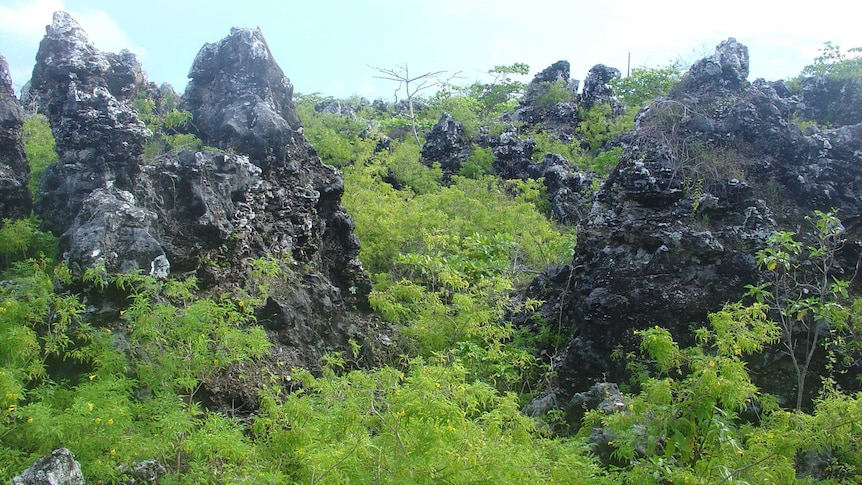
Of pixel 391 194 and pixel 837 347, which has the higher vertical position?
pixel 391 194

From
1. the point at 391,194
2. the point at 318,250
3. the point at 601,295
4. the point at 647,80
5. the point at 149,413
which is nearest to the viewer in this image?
the point at 149,413

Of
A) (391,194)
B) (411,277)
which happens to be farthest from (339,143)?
(411,277)

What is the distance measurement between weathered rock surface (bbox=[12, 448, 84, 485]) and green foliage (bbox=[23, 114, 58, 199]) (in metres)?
4.18

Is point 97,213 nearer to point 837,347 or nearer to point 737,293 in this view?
point 737,293

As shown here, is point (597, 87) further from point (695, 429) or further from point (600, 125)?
point (695, 429)

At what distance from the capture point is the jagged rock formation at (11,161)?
6430 millimetres

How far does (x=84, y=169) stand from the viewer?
20.8ft

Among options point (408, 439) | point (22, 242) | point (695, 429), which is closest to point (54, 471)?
point (408, 439)

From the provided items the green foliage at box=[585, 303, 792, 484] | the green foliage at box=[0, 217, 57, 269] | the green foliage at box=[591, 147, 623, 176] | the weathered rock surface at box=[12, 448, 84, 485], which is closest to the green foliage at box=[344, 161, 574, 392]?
the green foliage at box=[591, 147, 623, 176]

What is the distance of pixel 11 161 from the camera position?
22.0 feet

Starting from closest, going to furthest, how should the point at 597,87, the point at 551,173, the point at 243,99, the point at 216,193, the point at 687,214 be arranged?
the point at 216,193 → the point at 687,214 → the point at 243,99 → the point at 551,173 → the point at 597,87

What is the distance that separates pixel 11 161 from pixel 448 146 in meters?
12.8

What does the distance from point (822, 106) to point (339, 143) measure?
→ 9.18 meters

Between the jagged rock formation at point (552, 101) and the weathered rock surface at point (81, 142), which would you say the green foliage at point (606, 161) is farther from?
the weathered rock surface at point (81, 142)
